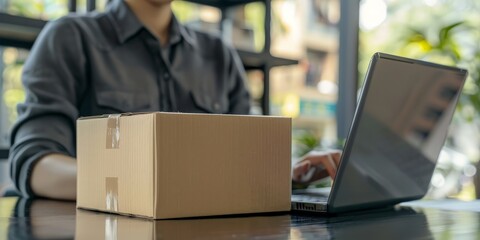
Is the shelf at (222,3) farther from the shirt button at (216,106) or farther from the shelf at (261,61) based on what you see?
the shirt button at (216,106)

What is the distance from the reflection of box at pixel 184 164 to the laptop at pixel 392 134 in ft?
0.35

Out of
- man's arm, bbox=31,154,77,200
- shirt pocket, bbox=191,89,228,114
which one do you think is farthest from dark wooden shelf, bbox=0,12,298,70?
man's arm, bbox=31,154,77,200

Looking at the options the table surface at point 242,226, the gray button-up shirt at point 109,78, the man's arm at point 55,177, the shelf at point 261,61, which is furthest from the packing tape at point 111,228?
the shelf at point 261,61

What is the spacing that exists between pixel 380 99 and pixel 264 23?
2011 mm

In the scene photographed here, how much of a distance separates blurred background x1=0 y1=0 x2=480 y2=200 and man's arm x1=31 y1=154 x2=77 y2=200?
0.76 metres

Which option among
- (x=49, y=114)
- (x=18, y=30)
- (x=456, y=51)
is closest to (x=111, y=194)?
(x=49, y=114)

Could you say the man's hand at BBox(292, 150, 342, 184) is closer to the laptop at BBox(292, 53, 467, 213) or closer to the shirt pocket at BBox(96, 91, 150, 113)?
the laptop at BBox(292, 53, 467, 213)


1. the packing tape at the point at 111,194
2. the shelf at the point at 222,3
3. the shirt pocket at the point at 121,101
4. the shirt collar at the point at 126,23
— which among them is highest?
the shelf at the point at 222,3

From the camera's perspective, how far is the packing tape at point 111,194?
0.94 m

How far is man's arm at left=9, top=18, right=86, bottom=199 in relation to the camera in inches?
54.8

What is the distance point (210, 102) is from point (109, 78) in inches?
13.3

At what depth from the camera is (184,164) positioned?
34.3 inches

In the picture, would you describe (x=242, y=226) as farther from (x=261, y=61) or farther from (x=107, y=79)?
(x=261, y=61)

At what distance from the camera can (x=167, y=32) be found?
6.24 ft
